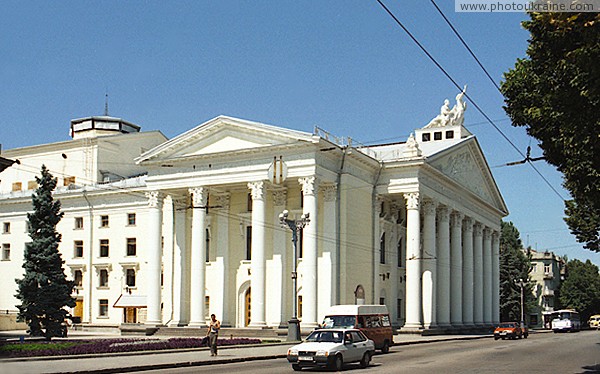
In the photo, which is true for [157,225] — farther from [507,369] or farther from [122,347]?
[507,369]

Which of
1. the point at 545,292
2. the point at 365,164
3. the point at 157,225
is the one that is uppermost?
the point at 365,164

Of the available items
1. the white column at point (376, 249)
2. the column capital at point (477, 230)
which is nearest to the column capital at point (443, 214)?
the white column at point (376, 249)

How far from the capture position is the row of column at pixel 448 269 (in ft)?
181

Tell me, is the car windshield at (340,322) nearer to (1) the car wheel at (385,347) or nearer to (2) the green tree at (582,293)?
(1) the car wheel at (385,347)

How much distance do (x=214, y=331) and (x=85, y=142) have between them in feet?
142

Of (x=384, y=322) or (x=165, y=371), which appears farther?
(x=384, y=322)

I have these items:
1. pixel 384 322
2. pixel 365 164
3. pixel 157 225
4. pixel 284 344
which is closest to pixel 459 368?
pixel 384 322

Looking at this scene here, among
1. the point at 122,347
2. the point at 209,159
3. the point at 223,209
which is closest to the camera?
the point at 122,347

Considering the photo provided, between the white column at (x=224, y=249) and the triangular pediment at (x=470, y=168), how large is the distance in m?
14.8

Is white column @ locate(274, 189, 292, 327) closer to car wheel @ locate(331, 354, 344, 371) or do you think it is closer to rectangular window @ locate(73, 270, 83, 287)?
rectangular window @ locate(73, 270, 83, 287)

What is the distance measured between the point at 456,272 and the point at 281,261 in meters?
17.8

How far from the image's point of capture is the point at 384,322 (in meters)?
37.7

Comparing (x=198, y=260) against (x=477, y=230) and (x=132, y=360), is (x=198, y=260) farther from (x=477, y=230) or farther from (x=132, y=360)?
(x=477, y=230)

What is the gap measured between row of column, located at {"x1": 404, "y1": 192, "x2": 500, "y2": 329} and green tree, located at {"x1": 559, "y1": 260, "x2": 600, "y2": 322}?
42403 millimetres
